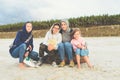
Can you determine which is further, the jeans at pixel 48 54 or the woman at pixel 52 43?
the jeans at pixel 48 54

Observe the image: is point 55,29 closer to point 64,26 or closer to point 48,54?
point 64,26

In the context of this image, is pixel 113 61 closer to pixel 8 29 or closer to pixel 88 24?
pixel 88 24

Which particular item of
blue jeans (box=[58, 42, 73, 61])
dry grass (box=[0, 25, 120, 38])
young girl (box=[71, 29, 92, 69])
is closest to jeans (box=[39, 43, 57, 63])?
blue jeans (box=[58, 42, 73, 61])

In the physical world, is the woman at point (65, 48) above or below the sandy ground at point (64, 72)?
above

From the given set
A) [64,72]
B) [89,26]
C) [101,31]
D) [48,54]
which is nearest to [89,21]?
[89,26]

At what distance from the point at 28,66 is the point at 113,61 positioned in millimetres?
2367

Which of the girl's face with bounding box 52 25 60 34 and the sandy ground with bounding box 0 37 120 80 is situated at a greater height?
the girl's face with bounding box 52 25 60 34

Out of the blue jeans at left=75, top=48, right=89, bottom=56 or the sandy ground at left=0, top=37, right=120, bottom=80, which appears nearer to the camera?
the sandy ground at left=0, top=37, right=120, bottom=80

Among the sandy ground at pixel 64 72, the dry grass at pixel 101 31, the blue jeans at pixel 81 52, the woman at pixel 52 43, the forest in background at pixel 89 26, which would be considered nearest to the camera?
the sandy ground at pixel 64 72

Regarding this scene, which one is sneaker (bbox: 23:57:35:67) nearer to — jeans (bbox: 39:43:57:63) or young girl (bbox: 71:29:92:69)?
jeans (bbox: 39:43:57:63)

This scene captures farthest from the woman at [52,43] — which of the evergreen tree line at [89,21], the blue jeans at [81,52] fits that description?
the evergreen tree line at [89,21]

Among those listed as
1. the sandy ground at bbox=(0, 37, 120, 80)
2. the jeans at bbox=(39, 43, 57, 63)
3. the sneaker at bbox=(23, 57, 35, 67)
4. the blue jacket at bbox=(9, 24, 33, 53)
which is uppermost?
the blue jacket at bbox=(9, 24, 33, 53)

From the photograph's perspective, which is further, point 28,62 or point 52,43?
point 28,62

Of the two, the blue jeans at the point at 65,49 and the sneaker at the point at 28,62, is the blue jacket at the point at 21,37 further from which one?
the blue jeans at the point at 65,49
